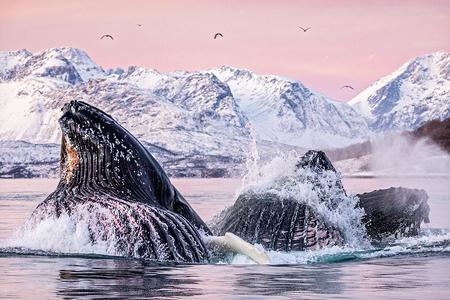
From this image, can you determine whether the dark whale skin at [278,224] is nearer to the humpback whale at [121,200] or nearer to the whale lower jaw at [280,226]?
the whale lower jaw at [280,226]

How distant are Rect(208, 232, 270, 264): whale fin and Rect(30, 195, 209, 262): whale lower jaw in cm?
39

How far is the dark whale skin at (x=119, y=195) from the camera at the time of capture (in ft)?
39.9

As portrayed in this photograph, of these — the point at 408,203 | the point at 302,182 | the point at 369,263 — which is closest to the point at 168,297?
the point at 369,263

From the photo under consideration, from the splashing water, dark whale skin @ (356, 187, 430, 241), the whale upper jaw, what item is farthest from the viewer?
dark whale skin @ (356, 187, 430, 241)

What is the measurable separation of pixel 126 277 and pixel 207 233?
190 centimetres

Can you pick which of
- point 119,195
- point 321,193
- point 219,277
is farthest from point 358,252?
point 119,195

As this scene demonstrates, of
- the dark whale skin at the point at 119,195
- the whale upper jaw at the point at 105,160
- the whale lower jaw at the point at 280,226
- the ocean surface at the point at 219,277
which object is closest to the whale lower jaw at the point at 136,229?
the dark whale skin at the point at 119,195

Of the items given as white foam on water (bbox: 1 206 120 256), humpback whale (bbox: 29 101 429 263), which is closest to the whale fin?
humpback whale (bbox: 29 101 429 263)

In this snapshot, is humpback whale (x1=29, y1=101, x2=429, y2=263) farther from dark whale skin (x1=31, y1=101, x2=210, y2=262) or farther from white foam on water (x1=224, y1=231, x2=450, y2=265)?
white foam on water (x1=224, y1=231, x2=450, y2=265)

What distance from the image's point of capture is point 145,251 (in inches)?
474

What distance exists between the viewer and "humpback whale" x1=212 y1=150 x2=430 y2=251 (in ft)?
51.8

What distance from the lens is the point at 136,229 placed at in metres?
12.2

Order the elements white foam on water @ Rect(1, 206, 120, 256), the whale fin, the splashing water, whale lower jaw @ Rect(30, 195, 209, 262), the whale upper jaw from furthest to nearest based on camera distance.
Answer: the splashing water < the whale fin < the whale upper jaw < white foam on water @ Rect(1, 206, 120, 256) < whale lower jaw @ Rect(30, 195, 209, 262)

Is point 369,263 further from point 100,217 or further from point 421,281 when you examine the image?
point 100,217
